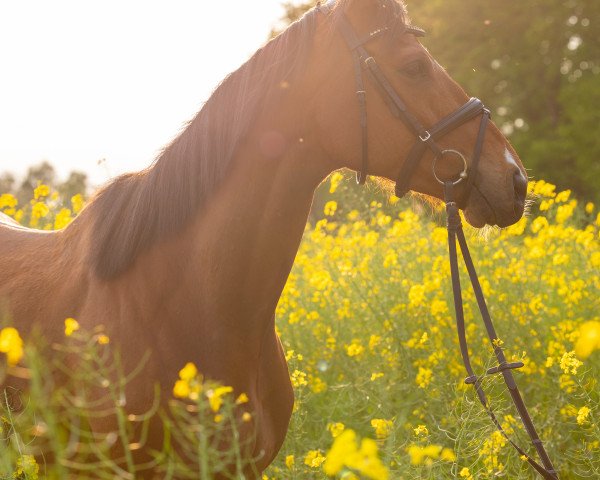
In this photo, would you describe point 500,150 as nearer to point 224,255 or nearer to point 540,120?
point 224,255

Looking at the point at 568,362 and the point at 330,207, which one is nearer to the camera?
the point at 568,362

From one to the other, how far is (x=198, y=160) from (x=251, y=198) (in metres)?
0.23

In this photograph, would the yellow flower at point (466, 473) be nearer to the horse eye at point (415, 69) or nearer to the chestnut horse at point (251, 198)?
the chestnut horse at point (251, 198)

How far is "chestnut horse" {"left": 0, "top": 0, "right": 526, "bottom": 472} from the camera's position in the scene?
2400mm

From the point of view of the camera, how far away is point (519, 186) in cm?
251

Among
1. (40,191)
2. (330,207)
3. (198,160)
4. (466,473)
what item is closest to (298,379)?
(466,473)

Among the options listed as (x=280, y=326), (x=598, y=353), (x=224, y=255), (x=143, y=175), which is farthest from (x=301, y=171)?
(x=280, y=326)

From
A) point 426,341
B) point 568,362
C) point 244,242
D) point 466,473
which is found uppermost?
point 244,242

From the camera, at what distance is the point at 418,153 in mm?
2531

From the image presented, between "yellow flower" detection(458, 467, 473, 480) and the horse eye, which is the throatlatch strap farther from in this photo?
the horse eye

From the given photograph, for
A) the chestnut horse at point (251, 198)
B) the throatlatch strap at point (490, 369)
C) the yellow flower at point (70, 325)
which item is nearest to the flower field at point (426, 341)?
the throatlatch strap at point (490, 369)

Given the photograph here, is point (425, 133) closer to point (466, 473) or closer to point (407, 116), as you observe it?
point (407, 116)

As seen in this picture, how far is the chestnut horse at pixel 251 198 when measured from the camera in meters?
2.40

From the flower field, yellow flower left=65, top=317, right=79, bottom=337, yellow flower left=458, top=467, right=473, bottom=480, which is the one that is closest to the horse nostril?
the flower field
